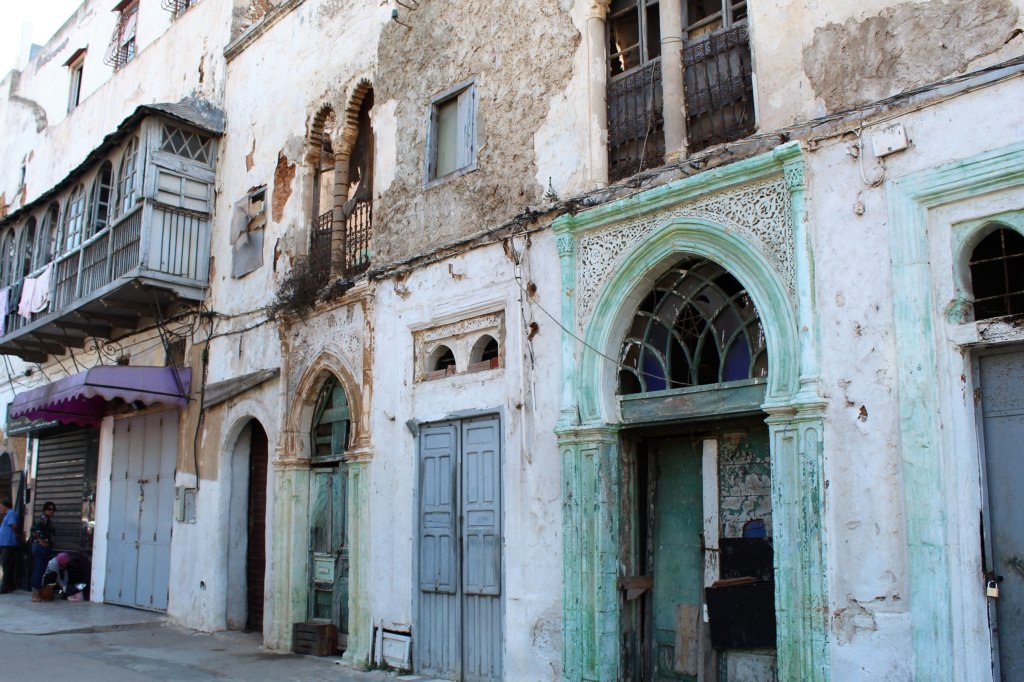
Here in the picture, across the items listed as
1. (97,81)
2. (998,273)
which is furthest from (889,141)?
(97,81)

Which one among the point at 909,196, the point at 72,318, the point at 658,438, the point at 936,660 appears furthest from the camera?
the point at 72,318

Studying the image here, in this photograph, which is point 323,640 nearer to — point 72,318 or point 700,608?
point 700,608

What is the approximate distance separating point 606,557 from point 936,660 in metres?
2.41

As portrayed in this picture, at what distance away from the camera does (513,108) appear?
26.9 ft

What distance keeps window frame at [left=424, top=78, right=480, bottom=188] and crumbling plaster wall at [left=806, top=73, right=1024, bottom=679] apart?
3.61 m

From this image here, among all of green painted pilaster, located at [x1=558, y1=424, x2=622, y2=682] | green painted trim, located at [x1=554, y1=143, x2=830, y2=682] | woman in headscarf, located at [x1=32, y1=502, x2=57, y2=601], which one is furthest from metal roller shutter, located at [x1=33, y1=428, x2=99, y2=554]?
green painted trim, located at [x1=554, y1=143, x2=830, y2=682]

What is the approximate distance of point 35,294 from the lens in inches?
586

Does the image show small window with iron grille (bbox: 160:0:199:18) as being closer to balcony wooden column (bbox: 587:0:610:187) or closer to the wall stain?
balcony wooden column (bbox: 587:0:610:187)

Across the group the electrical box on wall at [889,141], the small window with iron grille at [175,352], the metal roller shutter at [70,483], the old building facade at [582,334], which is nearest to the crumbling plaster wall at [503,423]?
the old building facade at [582,334]

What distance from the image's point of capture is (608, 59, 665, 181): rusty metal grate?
23.8 ft

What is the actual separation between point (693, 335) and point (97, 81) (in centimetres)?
1462

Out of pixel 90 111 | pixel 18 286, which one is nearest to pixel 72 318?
pixel 18 286

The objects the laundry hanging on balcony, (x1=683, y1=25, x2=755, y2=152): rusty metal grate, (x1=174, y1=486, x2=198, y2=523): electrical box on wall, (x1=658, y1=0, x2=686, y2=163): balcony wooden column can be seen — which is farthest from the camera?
the laundry hanging on balcony

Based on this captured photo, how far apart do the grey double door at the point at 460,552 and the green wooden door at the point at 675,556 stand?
1345mm
